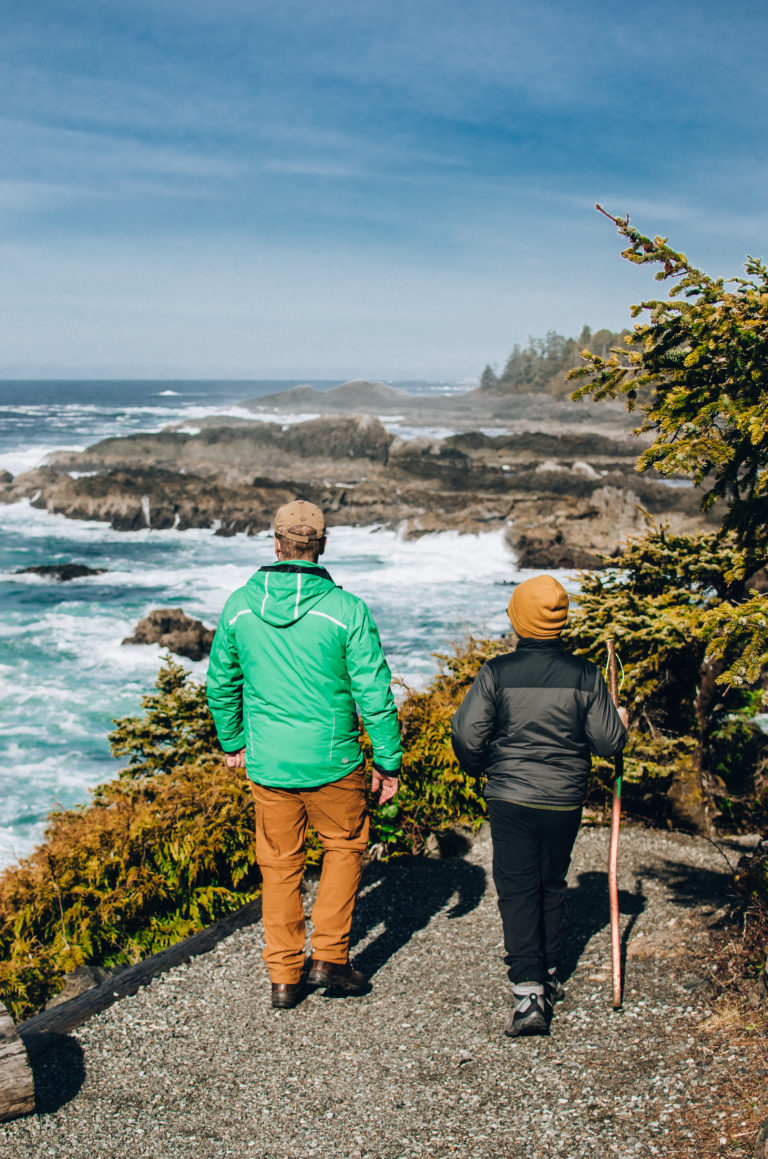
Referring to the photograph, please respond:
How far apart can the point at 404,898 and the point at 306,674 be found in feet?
6.67

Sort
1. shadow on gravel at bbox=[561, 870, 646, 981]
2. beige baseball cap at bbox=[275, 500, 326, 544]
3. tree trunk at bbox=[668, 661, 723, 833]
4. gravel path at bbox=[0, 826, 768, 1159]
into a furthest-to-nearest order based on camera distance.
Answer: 1. tree trunk at bbox=[668, 661, 723, 833]
2. shadow on gravel at bbox=[561, 870, 646, 981]
3. beige baseball cap at bbox=[275, 500, 326, 544]
4. gravel path at bbox=[0, 826, 768, 1159]

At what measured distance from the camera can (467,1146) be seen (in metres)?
2.89

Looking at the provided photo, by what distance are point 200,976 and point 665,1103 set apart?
7.12 ft

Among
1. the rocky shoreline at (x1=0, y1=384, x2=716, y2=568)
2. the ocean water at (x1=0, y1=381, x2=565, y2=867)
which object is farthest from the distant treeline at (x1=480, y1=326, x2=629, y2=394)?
the ocean water at (x1=0, y1=381, x2=565, y2=867)

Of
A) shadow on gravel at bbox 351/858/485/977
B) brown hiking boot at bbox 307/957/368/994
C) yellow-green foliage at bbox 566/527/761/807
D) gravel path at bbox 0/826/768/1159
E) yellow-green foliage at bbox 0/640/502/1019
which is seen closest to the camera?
gravel path at bbox 0/826/768/1159

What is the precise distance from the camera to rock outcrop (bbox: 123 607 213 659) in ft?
61.6

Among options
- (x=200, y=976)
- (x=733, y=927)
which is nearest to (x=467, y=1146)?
(x=200, y=976)

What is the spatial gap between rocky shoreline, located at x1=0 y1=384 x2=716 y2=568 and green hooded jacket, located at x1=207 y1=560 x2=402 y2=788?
19.4 meters

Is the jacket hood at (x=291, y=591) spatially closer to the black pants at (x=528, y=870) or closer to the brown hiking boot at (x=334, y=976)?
the black pants at (x=528, y=870)

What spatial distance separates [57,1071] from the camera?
333 cm

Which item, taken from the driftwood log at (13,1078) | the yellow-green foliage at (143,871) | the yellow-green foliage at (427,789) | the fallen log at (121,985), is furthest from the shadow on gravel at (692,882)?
the driftwood log at (13,1078)

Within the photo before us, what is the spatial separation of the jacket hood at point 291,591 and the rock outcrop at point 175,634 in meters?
15.6

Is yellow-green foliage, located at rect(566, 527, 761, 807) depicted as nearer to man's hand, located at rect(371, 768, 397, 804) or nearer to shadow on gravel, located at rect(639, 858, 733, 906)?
shadow on gravel, located at rect(639, 858, 733, 906)

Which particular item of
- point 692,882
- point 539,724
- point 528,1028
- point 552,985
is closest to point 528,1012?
point 528,1028
